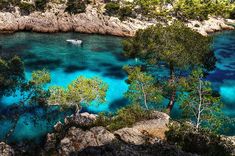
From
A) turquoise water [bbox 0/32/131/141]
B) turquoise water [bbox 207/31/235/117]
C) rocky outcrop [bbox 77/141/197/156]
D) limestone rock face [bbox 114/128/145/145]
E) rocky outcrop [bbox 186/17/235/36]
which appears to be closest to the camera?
rocky outcrop [bbox 77/141/197/156]

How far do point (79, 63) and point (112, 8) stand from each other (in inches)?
1901

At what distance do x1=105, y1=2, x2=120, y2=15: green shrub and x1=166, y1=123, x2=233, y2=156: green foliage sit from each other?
347ft

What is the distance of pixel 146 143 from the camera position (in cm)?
3691

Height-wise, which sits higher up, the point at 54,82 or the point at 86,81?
the point at 86,81

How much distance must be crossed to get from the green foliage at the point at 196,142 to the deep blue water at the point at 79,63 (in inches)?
864

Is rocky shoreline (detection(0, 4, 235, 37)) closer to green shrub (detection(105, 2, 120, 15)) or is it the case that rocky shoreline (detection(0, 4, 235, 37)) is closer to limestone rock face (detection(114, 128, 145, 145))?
green shrub (detection(105, 2, 120, 15))

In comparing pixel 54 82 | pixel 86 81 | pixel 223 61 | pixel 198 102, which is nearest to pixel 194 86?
pixel 198 102

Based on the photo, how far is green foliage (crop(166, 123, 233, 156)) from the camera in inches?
1484

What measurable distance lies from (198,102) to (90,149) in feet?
75.1

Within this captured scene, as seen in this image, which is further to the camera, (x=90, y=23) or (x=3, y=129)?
(x=90, y=23)

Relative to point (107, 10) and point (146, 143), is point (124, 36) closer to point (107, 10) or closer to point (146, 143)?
point (107, 10)

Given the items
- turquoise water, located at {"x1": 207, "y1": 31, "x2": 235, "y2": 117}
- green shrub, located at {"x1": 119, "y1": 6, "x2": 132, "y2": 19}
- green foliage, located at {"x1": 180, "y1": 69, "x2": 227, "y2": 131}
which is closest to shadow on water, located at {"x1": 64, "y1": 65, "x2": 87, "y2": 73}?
turquoise water, located at {"x1": 207, "y1": 31, "x2": 235, "y2": 117}

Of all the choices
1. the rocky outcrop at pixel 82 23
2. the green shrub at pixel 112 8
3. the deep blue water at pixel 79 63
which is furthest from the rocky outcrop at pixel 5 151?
the green shrub at pixel 112 8

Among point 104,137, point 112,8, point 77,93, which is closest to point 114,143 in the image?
point 104,137
